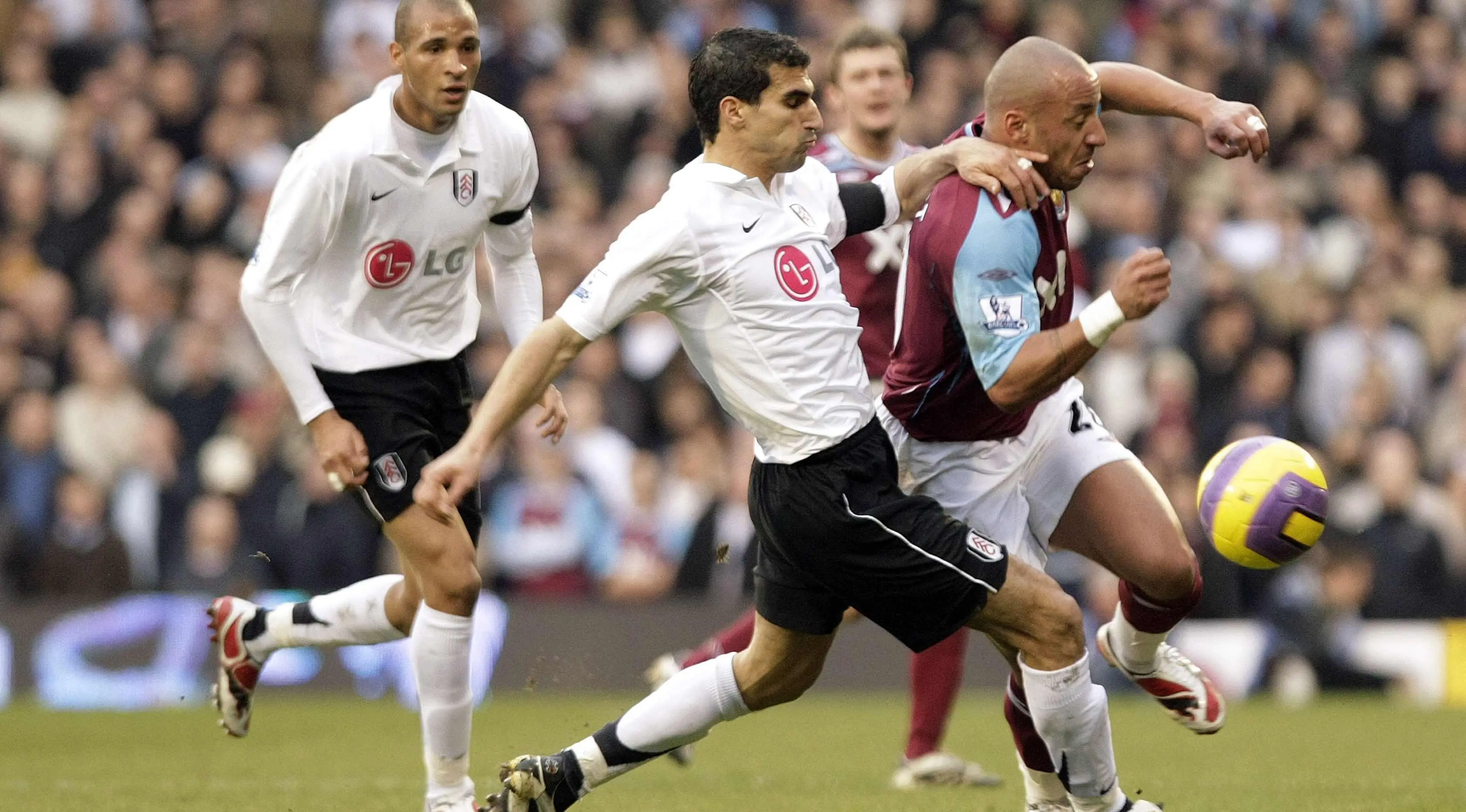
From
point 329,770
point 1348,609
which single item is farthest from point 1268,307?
point 329,770

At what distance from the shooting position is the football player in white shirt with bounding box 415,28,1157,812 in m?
5.89

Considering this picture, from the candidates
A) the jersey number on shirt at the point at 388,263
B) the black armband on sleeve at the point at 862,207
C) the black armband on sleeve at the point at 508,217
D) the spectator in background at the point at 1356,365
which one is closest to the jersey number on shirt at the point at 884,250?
the black armband on sleeve at the point at 508,217

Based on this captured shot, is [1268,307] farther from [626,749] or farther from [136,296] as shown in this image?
[626,749]

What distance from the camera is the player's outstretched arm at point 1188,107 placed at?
6.36 metres

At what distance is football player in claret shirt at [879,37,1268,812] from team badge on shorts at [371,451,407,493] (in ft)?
5.39

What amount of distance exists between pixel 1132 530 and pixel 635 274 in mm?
1841

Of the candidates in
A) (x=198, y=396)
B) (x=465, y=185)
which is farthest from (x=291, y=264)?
(x=198, y=396)

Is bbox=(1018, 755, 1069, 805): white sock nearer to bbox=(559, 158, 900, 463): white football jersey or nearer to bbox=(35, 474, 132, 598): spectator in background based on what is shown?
Result: bbox=(559, 158, 900, 463): white football jersey

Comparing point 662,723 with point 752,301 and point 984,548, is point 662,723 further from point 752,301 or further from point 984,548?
point 752,301

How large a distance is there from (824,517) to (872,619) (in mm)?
397

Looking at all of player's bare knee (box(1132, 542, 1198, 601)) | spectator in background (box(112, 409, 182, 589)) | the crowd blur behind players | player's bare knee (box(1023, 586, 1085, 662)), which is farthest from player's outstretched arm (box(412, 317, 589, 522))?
spectator in background (box(112, 409, 182, 589))

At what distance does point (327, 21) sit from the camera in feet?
59.8

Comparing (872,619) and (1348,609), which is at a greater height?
(872,619)

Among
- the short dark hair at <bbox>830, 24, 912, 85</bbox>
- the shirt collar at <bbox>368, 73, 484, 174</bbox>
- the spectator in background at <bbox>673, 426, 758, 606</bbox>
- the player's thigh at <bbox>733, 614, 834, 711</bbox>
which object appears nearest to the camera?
the player's thigh at <bbox>733, 614, 834, 711</bbox>
